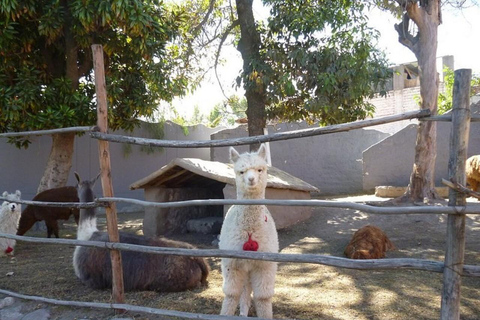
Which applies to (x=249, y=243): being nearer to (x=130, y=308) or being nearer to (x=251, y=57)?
(x=130, y=308)

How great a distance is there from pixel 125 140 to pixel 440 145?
8883mm

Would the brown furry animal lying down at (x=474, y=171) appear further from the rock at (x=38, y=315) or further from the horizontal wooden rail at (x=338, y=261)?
the rock at (x=38, y=315)

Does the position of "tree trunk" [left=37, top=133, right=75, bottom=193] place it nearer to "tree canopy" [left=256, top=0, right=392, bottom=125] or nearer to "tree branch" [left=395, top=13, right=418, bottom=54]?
"tree canopy" [left=256, top=0, right=392, bottom=125]

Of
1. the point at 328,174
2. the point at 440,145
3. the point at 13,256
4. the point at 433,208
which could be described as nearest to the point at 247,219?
the point at 433,208

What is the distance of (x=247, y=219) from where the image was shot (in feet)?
11.4

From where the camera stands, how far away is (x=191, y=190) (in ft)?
26.8

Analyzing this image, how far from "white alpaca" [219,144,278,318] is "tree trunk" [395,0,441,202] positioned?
548 centimetres

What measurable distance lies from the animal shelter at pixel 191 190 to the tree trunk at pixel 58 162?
1.73m

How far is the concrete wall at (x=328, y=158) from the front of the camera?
12.5 metres

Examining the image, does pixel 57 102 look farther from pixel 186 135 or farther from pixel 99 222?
pixel 186 135

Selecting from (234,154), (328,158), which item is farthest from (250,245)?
(328,158)

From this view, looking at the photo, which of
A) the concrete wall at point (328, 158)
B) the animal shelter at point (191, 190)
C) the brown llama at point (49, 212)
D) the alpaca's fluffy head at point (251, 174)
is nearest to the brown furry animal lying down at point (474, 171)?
the concrete wall at point (328, 158)

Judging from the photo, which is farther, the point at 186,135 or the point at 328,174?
the point at 186,135

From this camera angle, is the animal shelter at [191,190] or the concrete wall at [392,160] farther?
the concrete wall at [392,160]
